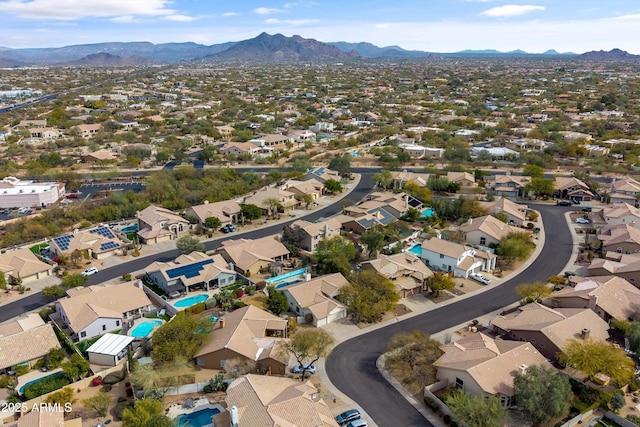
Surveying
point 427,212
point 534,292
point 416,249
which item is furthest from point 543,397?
point 427,212

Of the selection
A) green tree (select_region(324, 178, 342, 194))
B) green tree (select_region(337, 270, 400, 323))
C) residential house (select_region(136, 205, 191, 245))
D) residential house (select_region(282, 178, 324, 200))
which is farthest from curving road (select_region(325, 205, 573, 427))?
residential house (select_region(282, 178, 324, 200))

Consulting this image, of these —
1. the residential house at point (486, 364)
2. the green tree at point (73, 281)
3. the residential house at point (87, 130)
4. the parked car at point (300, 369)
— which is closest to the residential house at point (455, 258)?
the residential house at point (486, 364)

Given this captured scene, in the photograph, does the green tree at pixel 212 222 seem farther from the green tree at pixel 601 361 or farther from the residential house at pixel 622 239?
the residential house at pixel 622 239

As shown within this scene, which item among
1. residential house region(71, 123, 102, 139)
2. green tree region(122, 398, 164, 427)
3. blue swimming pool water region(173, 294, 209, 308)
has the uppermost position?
residential house region(71, 123, 102, 139)

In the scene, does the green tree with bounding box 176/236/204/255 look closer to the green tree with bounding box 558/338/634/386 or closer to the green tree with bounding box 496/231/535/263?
the green tree with bounding box 496/231/535/263

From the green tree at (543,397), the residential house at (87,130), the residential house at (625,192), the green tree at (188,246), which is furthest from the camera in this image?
the residential house at (87,130)

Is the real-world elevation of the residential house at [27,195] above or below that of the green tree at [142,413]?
above

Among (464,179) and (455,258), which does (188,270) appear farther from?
(464,179)
